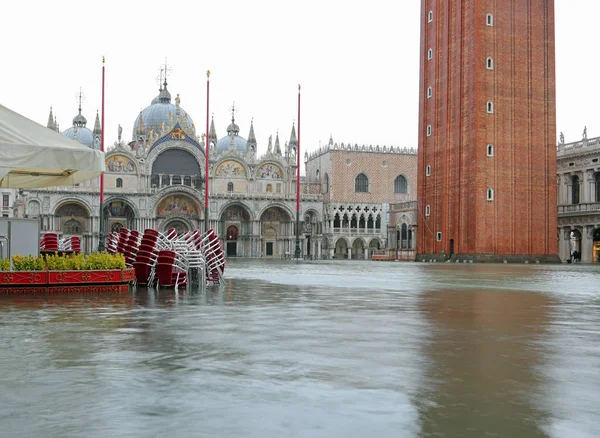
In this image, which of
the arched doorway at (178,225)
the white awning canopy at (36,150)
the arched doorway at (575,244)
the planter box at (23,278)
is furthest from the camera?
the arched doorway at (178,225)

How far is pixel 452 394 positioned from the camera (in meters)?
4.35

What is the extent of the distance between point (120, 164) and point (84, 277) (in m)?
55.9

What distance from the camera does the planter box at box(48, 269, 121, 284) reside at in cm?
1293

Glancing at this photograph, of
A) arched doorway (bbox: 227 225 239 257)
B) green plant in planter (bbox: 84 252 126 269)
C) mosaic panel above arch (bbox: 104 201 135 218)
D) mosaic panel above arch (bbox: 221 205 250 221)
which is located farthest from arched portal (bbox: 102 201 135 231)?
green plant in planter (bbox: 84 252 126 269)

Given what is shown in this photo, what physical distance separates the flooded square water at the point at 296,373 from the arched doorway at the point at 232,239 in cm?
6146

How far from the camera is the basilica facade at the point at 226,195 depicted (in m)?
65.7

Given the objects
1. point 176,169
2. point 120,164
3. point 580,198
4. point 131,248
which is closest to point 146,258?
point 131,248

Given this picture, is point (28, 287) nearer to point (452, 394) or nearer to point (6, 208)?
point (452, 394)

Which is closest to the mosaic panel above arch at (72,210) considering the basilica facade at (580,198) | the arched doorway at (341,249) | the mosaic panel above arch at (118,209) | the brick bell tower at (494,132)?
the mosaic panel above arch at (118,209)

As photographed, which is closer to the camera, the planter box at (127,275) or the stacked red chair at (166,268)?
the planter box at (127,275)

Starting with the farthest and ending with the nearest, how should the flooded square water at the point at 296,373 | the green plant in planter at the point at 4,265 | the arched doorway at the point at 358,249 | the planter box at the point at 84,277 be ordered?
the arched doorway at the point at 358,249, the planter box at the point at 84,277, the green plant in planter at the point at 4,265, the flooded square water at the point at 296,373

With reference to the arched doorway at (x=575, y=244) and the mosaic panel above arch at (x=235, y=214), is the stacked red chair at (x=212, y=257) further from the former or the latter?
the mosaic panel above arch at (x=235, y=214)

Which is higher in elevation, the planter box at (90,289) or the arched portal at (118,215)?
the arched portal at (118,215)

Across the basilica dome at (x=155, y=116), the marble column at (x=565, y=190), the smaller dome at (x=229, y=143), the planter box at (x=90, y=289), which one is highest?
the basilica dome at (x=155, y=116)
